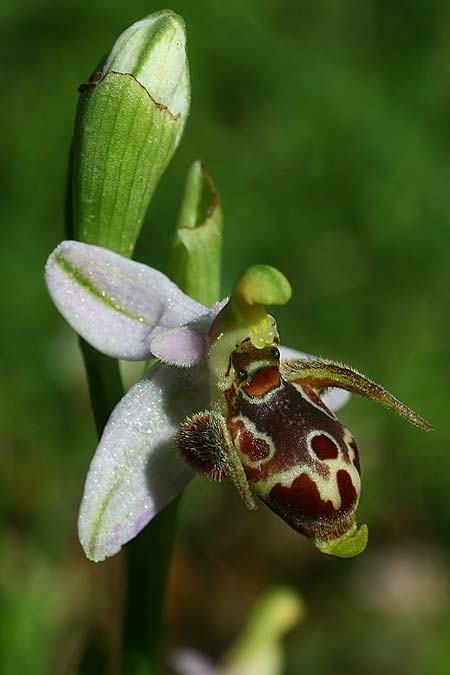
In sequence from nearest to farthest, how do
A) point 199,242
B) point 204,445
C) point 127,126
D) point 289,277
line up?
point 204,445, point 127,126, point 199,242, point 289,277

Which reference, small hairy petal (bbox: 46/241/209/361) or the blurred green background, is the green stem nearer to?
small hairy petal (bbox: 46/241/209/361)

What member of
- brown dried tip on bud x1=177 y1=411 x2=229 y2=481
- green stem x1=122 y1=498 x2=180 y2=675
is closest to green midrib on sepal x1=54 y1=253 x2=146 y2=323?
brown dried tip on bud x1=177 y1=411 x2=229 y2=481

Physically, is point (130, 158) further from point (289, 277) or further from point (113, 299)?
point (289, 277)

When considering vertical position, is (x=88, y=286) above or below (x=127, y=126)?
below

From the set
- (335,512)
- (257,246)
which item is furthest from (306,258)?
(335,512)

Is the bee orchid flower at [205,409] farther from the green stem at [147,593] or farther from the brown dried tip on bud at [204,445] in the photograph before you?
the green stem at [147,593]

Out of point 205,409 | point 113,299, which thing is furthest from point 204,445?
point 113,299

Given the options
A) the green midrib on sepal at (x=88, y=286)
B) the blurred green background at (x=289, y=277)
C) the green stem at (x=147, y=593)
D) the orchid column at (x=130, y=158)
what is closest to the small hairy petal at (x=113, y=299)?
the green midrib on sepal at (x=88, y=286)
